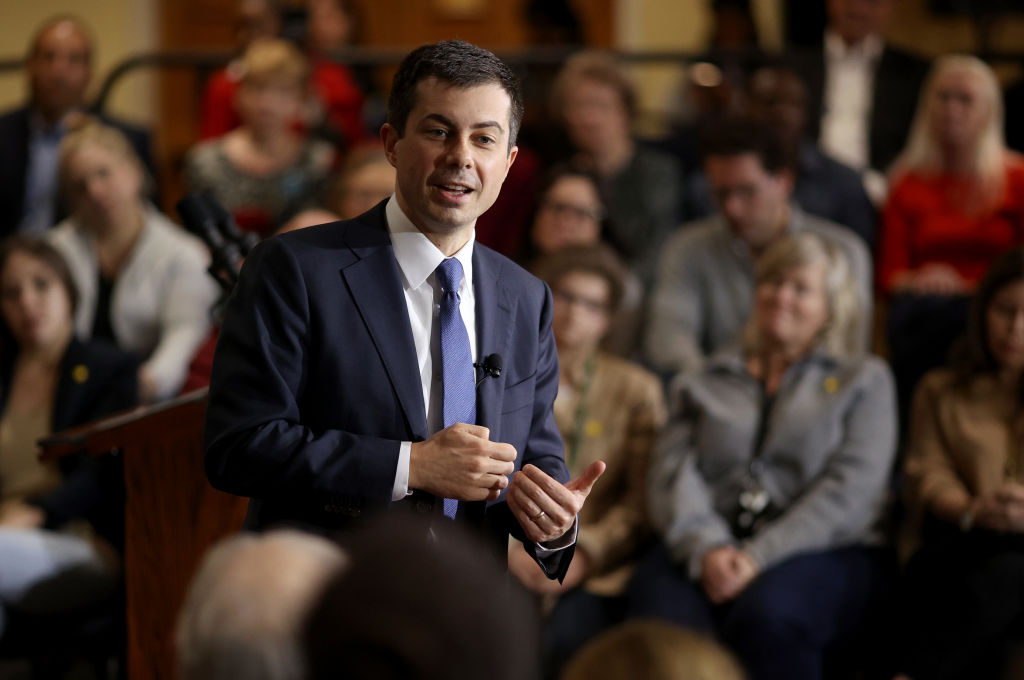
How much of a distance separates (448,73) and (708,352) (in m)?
2.42

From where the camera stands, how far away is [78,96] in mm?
4730

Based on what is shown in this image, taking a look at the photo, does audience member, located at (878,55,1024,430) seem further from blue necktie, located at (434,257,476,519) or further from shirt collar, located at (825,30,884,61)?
blue necktie, located at (434,257,476,519)

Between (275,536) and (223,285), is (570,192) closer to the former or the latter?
(223,285)

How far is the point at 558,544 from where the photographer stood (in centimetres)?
153

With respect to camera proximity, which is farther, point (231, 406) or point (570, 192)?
point (570, 192)

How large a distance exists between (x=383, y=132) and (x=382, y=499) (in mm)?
451

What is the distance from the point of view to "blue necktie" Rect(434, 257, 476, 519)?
1439mm

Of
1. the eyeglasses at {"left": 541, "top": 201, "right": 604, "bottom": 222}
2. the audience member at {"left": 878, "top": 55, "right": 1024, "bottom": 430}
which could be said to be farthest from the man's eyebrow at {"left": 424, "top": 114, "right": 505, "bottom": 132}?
the audience member at {"left": 878, "top": 55, "right": 1024, "bottom": 430}

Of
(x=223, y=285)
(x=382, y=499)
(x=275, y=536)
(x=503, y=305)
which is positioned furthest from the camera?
(x=223, y=285)

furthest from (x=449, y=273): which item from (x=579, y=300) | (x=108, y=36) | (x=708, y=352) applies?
(x=108, y=36)

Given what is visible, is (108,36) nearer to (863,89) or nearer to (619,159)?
(619,159)

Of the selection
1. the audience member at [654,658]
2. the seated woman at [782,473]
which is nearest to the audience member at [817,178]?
the seated woman at [782,473]

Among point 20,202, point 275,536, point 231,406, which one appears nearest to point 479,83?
point 231,406

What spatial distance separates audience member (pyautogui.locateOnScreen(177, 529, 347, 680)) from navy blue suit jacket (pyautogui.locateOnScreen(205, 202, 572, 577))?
31 centimetres
